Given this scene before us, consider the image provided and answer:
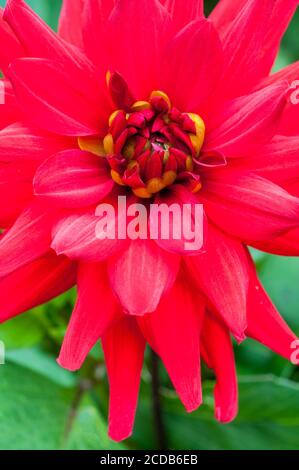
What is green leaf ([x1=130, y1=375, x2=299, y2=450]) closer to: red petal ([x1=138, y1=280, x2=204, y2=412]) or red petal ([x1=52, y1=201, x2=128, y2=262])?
red petal ([x1=138, y1=280, x2=204, y2=412])

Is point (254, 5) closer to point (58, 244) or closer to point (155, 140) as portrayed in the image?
point (155, 140)

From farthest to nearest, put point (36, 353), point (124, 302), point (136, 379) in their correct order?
point (36, 353) < point (136, 379) < point (124, 302)

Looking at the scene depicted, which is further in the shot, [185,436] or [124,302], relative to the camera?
[185,436]

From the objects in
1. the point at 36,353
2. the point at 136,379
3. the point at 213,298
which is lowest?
the point at 36,353

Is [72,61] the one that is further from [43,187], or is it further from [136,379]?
[136,379]

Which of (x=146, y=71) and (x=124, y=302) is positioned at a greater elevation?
(x=146, y=71)

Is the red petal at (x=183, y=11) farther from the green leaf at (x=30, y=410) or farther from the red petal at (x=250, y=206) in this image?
the green leaf at (x=30, y=410)

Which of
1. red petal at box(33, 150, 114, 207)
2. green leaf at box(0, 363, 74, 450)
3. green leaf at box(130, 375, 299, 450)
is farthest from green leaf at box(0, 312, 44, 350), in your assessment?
red petal at box(33, 150, 114, 207)
